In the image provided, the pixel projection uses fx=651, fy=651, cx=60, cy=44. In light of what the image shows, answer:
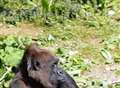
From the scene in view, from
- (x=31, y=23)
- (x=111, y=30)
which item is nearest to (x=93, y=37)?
(x=111, y=30)

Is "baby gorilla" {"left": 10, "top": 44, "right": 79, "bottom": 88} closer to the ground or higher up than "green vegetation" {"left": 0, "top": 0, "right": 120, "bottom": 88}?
higher up

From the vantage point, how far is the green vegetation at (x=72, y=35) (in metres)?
8.73

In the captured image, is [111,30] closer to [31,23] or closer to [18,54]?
[31,23]

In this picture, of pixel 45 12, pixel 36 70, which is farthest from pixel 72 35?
pixel 36 70

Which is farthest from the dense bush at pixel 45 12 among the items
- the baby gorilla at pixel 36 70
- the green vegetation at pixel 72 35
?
the baby gorilla at pixel 36 70

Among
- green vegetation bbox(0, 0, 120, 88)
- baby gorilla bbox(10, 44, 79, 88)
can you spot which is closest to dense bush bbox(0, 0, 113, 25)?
green vegetation bbox(0, 0, 120, 88)

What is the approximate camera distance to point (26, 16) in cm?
1034

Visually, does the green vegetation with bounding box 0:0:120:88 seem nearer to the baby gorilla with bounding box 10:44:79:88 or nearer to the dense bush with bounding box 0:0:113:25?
the dense bush with bounding box 0:0:113:25

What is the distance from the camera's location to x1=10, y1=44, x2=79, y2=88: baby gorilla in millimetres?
6746

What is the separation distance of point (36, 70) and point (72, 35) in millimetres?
3235

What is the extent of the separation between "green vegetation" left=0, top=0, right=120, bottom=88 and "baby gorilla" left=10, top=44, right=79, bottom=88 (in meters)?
1.52

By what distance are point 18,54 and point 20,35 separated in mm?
1196

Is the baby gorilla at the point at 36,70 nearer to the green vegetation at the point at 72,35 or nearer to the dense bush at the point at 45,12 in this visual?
the green vegetation at the point at 72,35

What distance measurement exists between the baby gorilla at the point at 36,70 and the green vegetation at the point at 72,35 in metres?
1.52
